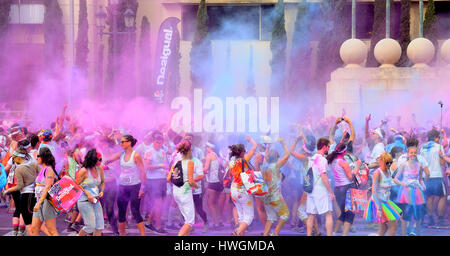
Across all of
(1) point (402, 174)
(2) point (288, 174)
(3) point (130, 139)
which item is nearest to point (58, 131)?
(3) point (130, 139)

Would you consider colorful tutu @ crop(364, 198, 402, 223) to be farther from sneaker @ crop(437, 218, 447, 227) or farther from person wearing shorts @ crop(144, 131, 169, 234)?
person wearing shorts @ crop(144, 131, 169, 234)

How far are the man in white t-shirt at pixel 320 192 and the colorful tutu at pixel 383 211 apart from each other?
1.53ft

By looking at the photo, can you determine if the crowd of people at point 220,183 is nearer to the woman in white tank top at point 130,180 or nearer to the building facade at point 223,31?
the woman in white tank top at point 130,180

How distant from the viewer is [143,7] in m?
22.7

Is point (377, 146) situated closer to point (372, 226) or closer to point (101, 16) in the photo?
point (372, 226)

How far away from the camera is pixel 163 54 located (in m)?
19.2

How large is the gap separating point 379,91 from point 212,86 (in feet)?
17.8

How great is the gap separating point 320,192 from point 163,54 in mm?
11387

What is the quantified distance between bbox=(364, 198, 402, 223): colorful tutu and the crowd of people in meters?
0.01

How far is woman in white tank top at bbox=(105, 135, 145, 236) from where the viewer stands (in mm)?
8664

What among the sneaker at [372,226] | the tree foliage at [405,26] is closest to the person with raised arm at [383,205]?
the sneaker at [372,226]

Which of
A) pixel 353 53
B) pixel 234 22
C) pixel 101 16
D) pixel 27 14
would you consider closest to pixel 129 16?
pixel 101 16

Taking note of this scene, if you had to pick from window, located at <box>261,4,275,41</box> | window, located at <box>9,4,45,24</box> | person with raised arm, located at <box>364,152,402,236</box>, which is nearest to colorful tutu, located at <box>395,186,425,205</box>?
person with raised arm, located at <box>364,152,402,236</box>
